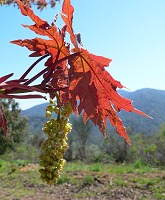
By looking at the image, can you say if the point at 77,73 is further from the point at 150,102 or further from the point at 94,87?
the point at 150,102

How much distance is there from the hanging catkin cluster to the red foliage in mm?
32

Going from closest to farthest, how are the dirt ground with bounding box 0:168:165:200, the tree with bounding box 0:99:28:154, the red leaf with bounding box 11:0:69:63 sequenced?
the red leaf with bounding box 11:0:69:63, the dirt ground with bounding box 0:168:165:200, the tree with bounding box 0:99:28:154

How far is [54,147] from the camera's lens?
0.49 metres

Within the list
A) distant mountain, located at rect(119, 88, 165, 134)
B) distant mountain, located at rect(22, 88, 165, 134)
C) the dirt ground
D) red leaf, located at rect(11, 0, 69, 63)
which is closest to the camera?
red leaf, located at rect(11, 0, 69, 63)

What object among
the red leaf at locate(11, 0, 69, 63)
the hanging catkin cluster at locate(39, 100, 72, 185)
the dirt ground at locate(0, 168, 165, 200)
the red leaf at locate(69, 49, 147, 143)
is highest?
the red leaf at locate(11, 0, 69, 63)

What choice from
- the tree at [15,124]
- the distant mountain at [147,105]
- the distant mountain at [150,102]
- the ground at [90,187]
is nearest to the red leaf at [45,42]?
the ground at [90,187]

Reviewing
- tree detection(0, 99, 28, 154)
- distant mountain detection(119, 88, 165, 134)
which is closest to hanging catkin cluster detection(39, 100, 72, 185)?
tree detection(0, 99, 28, 154)

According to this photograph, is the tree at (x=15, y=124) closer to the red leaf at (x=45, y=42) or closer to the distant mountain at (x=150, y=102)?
the red leaf at (x=45, y=42)

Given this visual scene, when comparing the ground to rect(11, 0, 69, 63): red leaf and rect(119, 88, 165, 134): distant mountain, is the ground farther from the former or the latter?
rect(119, 88, 165, 134): distant mountain

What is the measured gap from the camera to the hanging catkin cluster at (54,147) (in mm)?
480

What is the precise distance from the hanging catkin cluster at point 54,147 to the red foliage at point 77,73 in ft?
0.10

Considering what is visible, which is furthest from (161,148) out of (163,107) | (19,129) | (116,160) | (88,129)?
(163,107)

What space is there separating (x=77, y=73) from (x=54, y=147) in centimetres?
11

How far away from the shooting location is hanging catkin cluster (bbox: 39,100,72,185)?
0.48 meters
